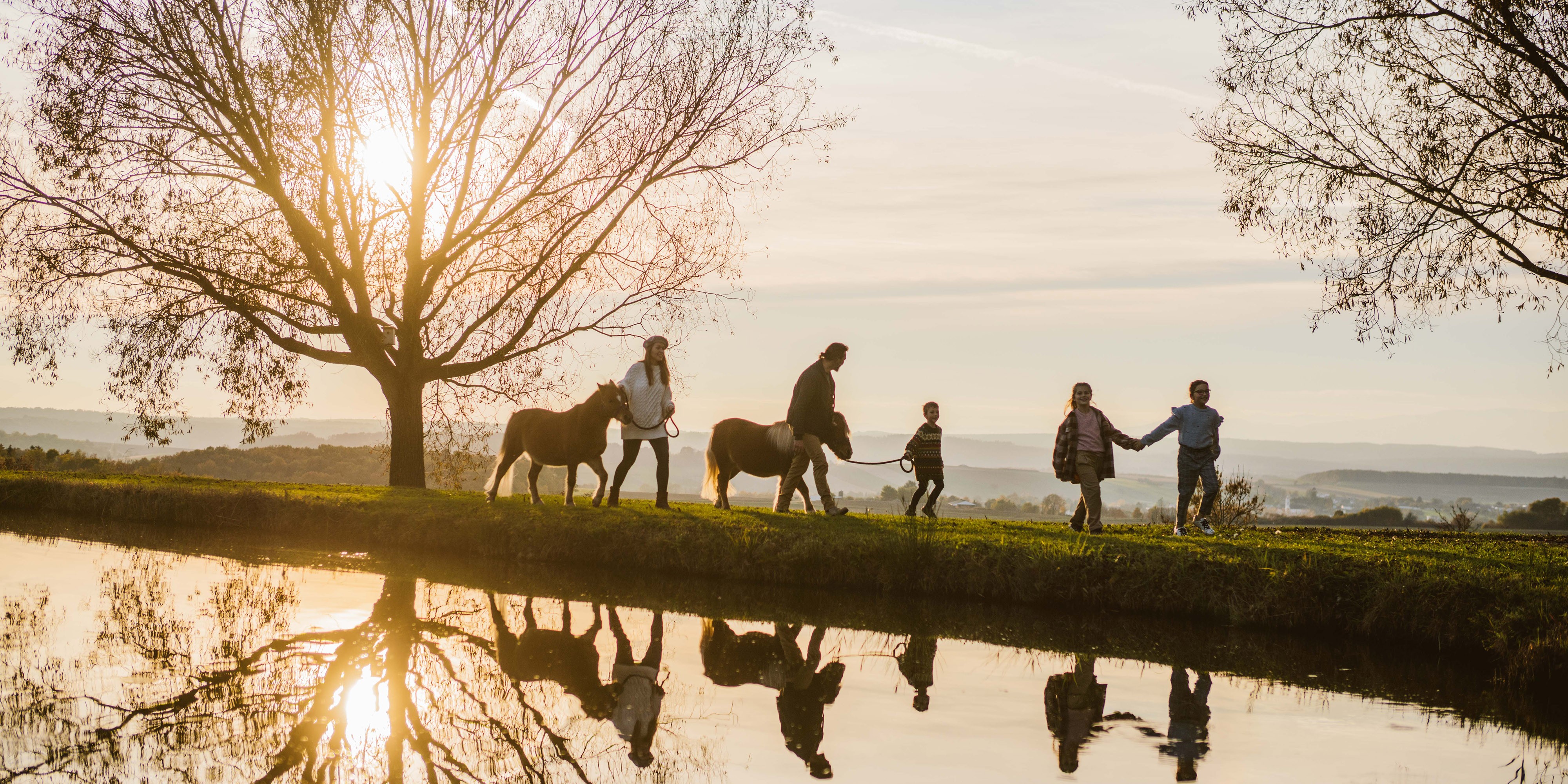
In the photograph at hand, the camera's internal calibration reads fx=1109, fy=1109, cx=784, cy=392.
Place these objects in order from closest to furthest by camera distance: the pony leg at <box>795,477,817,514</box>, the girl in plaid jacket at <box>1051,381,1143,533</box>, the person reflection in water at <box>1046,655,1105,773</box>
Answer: the person reflection in water at <box>1046,655,1105,773</box> → the girl in plaid jacket at <box>1051,381,1143,533</box> → the pony leg at <box>795,477,817,514</box>

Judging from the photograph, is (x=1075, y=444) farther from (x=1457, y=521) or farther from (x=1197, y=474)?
(x=1457, y=521)

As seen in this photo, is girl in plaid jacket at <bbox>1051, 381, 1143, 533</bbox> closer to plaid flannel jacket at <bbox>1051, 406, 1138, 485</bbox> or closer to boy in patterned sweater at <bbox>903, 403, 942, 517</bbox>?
plaid flannel jacket at <bbox>1051, 406, 1138, 485</bbox>

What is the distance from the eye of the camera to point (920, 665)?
850cm

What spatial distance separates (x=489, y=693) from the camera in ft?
22.8

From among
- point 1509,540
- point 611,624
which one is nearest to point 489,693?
point 611,624

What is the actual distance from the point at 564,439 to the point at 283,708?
10.6 m

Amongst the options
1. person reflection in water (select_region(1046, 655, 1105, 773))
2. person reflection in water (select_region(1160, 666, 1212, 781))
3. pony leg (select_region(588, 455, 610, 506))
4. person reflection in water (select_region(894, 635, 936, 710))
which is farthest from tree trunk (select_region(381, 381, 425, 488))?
person reflection in water (select_region(1160, 666, 1212, 781))

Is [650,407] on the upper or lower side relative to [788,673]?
upper

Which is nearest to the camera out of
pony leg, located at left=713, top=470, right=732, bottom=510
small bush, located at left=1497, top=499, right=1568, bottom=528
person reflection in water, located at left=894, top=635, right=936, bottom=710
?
person reflection in water, located at left=894, top=635, right=936, bottom=710

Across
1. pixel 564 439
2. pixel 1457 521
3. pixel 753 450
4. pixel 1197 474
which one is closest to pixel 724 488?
pixel 753 450

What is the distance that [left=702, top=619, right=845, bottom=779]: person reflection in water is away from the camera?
20.6 ft

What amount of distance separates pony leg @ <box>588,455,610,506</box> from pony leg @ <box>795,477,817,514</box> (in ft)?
9.76

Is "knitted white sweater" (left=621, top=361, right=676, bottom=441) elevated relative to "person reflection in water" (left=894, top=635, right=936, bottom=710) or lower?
elevated

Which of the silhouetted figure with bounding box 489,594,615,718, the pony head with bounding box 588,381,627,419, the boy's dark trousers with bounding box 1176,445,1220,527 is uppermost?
the pony head with bounding box 588,381,627,419
